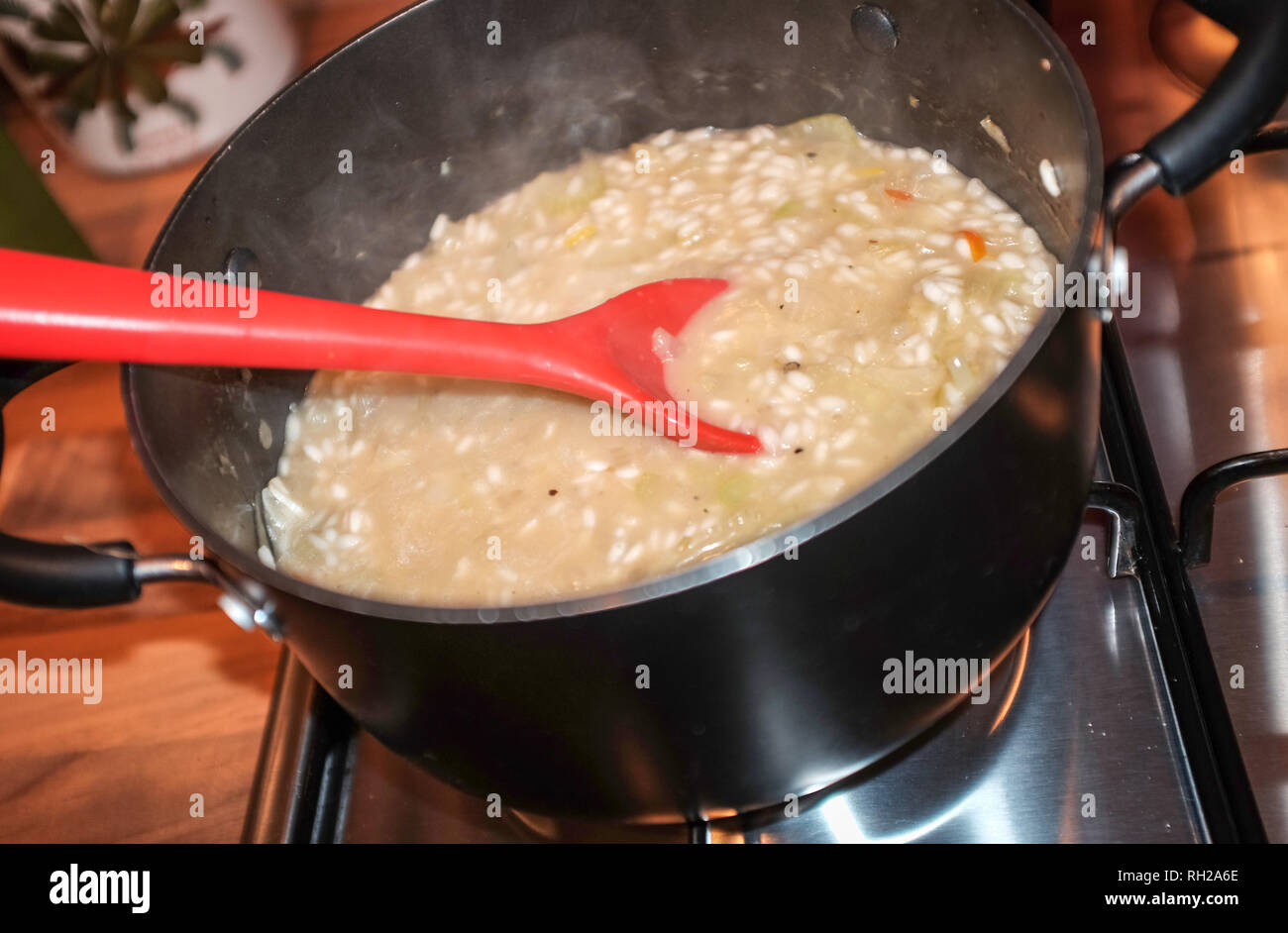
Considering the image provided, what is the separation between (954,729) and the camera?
1.29 meters

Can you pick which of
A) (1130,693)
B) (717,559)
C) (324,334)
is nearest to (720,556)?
(717,559)

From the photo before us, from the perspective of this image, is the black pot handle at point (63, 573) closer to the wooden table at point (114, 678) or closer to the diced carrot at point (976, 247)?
the wooden table at point (114, 678)

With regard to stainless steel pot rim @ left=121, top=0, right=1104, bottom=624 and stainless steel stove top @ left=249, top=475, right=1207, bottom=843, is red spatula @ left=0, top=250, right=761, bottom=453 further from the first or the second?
stainless steel stove top @ left=249, top=475, right=1207, bottom=843

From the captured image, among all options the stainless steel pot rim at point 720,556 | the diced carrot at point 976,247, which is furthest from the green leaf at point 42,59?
the diced carrot at point 976,247

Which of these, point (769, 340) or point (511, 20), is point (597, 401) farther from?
point (511, 20)

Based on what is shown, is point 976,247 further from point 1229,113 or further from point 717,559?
point 717,559

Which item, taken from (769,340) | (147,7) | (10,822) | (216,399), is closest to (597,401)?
(769,340)

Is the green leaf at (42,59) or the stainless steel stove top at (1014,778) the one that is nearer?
the stainless steel stove top at (1014,778)

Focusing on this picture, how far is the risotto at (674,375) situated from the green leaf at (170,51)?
2.36 feet

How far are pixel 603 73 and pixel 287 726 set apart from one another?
1.00 meters

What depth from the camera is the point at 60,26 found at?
195cm

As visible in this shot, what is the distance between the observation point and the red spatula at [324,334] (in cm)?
99

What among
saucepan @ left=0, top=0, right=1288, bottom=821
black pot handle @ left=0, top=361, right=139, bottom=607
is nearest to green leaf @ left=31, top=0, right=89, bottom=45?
saucepan @ left=0, top=0, right=1288, bottom=821

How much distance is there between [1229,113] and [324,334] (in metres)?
0.87
